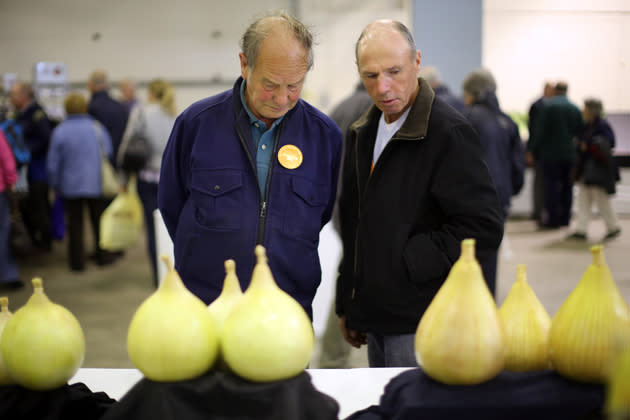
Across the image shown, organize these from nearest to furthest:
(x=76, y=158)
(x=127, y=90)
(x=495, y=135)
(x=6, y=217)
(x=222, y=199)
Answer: (x=222, y=199)
(x=495, y=135)
(x=6, y=217)
(x=76, y=158)
(x=127, y=90)

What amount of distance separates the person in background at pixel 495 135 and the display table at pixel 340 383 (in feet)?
7.69

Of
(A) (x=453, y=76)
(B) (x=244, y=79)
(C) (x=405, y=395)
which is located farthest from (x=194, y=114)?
(A) (x=453, y=76)

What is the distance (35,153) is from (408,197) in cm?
463

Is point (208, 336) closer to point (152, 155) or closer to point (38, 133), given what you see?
point (152, 155)

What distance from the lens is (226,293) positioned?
3.27 ft

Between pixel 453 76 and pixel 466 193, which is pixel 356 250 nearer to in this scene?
pixel 466 193

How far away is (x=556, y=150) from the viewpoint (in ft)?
20.8

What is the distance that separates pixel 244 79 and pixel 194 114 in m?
0.16

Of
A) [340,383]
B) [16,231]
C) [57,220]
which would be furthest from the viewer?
[57,220]

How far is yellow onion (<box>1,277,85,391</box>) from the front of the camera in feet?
3.17

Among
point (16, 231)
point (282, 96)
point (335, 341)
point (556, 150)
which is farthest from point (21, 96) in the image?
point (556, 150)

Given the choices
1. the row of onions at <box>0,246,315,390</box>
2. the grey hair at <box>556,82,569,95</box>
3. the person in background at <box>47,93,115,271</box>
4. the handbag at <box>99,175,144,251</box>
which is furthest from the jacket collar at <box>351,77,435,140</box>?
the grey hair at <box>556,82,569,95</box>

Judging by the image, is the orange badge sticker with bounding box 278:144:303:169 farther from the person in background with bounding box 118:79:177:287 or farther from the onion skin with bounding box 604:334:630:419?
the person in background with bounding box 118:79:177:287

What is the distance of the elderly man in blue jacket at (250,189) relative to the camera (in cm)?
148
